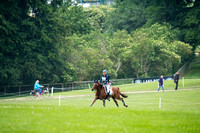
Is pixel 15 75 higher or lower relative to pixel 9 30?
lower

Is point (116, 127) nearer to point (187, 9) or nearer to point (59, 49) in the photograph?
point (59, 49)

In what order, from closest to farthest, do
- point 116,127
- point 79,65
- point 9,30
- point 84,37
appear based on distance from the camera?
point 116,127, point 9,30, point 79,65, point 84,37

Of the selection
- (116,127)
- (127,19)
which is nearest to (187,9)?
(127,19)

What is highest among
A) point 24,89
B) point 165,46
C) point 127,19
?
point 127,19

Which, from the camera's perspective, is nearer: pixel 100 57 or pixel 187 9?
pixel 100 57

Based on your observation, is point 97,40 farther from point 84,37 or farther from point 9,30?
point 9,30

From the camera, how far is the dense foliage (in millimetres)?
46188

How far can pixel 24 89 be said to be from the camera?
47.7 m

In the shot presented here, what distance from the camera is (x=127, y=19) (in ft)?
291

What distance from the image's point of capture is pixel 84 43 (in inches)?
2785

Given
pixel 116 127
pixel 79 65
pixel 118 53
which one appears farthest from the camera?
pixel 118 53

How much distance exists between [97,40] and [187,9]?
85.9 feet

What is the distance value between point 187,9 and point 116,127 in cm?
7297

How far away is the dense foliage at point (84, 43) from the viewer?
46.2 meters
